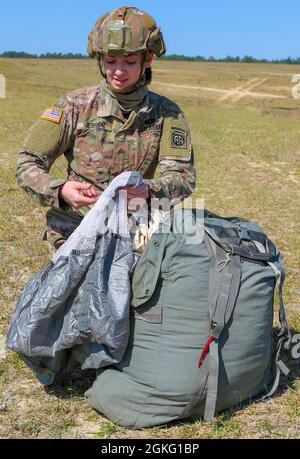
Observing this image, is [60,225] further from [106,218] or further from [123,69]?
[123,69]

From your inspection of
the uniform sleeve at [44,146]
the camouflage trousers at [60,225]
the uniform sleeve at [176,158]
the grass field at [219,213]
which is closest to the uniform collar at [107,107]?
the uniform sleeve at [44,146]

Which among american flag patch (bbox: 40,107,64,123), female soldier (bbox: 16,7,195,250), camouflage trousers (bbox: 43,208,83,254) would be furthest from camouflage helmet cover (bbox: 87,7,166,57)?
camouflage trousers (bbox: 43,208,83,254)

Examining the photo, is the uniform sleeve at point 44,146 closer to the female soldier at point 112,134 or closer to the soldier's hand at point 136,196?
the female soldier at point 112,134

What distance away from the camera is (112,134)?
9.73 feet

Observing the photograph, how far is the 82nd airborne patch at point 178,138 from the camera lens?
3.02 metres

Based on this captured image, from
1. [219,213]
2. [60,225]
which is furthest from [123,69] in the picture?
[219,213]

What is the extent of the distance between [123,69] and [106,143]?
374mm

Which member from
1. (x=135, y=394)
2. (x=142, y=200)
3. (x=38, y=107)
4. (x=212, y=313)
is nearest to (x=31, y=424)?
(x=135, y=394)

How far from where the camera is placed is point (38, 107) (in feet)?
61.1

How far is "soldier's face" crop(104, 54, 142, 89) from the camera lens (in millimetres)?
2797

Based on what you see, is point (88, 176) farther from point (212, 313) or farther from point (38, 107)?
point (38, 107)

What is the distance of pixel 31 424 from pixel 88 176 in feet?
3.97

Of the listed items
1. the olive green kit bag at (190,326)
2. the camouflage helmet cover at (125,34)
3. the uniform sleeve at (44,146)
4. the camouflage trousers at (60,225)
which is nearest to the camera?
the olive green kit bag at (190,326)

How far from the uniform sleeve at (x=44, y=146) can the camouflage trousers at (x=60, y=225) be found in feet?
0.99
